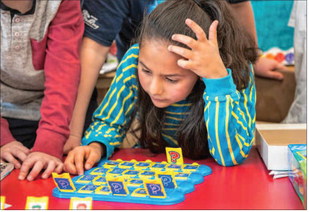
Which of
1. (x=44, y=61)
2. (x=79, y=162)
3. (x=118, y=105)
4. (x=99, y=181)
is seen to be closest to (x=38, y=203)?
(x=99, y=181)

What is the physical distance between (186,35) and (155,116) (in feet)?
0.86

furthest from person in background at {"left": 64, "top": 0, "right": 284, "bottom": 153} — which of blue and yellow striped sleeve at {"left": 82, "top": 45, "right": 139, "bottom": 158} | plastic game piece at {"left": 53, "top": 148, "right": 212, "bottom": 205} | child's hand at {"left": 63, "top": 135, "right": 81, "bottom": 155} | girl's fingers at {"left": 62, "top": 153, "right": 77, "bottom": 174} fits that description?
plastic game piece at {"left": 53, "top": 148, "right": 212, "bottom": 205}

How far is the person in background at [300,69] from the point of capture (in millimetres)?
1929

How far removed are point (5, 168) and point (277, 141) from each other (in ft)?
2.05

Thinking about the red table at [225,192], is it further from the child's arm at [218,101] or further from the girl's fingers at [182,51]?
the girl's fingers at [182,51]

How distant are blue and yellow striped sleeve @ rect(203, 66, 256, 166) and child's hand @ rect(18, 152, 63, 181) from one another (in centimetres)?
36

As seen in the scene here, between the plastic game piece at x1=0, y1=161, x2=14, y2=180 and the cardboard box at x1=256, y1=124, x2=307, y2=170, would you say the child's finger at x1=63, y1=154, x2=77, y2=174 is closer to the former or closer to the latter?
the plastic game piece at x1=0, y1=161, x2=14, y2=180

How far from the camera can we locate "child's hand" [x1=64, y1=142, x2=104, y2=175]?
1134 mm

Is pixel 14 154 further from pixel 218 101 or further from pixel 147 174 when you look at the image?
pixel 218 101

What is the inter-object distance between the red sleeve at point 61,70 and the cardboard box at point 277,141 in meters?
0.51

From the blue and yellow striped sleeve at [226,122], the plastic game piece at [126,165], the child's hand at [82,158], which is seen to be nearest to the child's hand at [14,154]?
the child's hand at [82,158]

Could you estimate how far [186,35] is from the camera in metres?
1.15

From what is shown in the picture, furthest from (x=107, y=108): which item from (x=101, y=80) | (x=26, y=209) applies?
(x=101, y=80)

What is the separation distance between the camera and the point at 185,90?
1.17 metres
